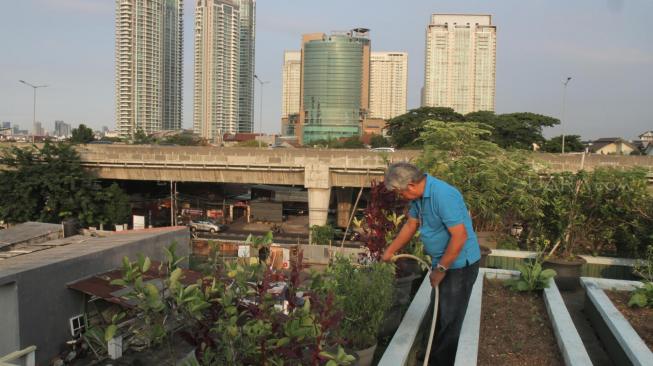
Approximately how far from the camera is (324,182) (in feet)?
81.7

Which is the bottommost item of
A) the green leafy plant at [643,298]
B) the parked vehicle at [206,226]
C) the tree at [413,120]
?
the parked vehicle at [206,226]

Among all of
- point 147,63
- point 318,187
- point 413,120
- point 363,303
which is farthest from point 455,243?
point 147,63

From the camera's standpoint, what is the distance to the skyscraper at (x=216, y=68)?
106m

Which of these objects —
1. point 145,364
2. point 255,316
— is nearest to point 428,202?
point 255,316

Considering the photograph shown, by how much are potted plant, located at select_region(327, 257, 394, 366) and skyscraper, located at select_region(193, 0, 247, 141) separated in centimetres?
10908

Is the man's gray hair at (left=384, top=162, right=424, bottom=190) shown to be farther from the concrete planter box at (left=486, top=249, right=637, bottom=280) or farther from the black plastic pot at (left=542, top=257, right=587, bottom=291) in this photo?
the concrete planter box at (left=486, top=249, right=637, bottom=280)

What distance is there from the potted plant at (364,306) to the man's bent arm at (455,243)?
850 millimetres

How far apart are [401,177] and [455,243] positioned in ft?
1.81

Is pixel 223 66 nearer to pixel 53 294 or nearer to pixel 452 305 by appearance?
pixel 53 294

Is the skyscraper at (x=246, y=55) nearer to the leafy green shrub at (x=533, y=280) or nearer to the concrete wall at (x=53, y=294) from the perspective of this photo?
the concrete wall at (x=53, y=294)

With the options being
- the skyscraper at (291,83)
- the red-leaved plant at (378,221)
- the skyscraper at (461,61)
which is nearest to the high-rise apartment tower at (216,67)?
the skyscraper at (291,83)

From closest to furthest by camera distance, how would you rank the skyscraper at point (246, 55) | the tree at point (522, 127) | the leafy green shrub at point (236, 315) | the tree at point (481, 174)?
the leafy green shrub at point (236, 315), the tree at point (481, 174), the tree at point (522, 127), the skyscraper at point (246, 55)

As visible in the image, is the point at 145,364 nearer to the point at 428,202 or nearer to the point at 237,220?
the point at 428,202

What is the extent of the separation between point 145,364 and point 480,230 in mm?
6176
